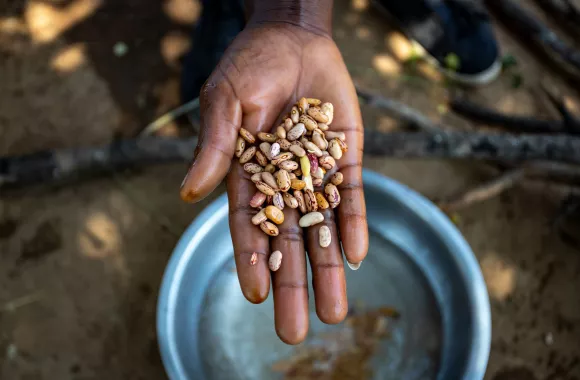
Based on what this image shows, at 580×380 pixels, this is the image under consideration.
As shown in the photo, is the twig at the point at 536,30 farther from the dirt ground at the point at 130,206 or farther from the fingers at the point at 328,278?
the fingers at the point at 328,278

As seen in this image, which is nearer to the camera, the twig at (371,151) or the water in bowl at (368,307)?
the water in bowl at (368,307)

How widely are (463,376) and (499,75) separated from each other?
1546 millimetres

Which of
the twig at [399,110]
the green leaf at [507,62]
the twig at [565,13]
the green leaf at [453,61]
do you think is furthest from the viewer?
the twig at [565,13]

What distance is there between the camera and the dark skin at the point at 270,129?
1.07m

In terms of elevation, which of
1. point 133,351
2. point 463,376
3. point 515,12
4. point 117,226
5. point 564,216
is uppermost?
point 515,12

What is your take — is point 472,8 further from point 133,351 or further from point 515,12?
point 133,351

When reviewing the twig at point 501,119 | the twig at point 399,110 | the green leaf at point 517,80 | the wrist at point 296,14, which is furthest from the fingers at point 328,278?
the green leaf at point 517,80

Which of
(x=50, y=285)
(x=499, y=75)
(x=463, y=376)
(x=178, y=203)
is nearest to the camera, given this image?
(x=463, y=376)

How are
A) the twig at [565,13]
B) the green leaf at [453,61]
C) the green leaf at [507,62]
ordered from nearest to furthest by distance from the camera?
1. the green leaf at [453,61]
2. the green leaf at [507,62]
3. the twig at [565,13]

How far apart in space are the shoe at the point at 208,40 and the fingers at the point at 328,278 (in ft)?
3.69

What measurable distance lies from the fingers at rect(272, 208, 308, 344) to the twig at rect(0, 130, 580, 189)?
781 mm

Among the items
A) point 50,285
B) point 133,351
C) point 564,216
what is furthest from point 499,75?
point 50,285

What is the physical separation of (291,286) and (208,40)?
54.8 inches

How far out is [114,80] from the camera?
2.19m
